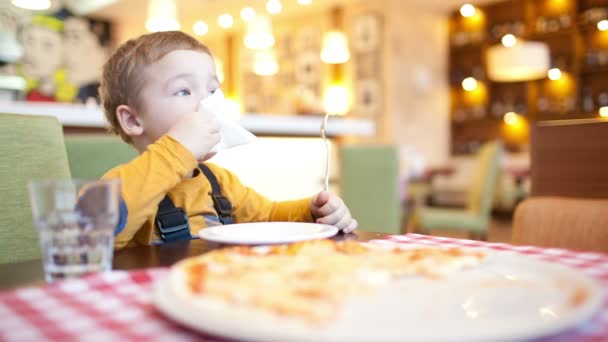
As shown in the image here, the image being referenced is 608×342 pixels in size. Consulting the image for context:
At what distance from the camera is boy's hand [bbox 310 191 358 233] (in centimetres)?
105

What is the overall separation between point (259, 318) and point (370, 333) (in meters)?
0.08

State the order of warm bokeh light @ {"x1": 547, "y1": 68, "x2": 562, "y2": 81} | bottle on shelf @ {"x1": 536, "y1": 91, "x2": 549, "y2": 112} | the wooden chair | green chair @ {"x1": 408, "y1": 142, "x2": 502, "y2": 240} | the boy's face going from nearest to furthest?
the boy's face, the wooden chair, green chair @ {"x1": 408, "y1": 142, "x2": 502, "y2": 240}, warm bokeh light @ {"x1": 547, "y1": 68, "x2": 562, "y2": 81}, bottle on shelf @ {"x1": 536, "y1": 91, "x2": 549, "y2": 112}

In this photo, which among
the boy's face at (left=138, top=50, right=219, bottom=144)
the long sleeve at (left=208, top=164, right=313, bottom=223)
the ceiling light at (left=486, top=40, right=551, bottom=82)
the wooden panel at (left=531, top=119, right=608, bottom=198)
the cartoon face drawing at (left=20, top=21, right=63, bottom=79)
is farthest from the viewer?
the cartoon face drawing at (left=20, top=21, right=63, bottom=79)

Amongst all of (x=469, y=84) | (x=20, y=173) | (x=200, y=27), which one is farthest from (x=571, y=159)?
(x=200, y=27)

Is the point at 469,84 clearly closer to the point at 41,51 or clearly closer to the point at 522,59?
the point at 522,59

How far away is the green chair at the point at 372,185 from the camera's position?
3.21m

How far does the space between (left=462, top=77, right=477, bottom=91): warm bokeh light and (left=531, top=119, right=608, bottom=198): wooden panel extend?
6548 mm

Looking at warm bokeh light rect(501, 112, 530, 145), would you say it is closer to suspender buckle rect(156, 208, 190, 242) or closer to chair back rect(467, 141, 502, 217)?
chair back rect(467, 141, 502, 217)

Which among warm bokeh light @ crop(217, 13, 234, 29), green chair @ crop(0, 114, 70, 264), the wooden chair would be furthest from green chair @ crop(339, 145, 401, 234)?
warm bokeh light @ crop(217, 13, 234, 29)

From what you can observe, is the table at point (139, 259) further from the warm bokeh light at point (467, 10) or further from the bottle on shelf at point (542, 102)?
the warm bokeh light at point (467, 10)

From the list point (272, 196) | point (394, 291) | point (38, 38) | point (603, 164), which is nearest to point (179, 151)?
point (394, 291)

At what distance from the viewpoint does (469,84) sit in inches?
325

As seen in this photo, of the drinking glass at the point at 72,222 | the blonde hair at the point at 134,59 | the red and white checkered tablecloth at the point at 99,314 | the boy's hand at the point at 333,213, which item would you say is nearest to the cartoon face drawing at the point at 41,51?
the blonde hair at the point at 134,59

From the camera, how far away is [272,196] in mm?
3492
